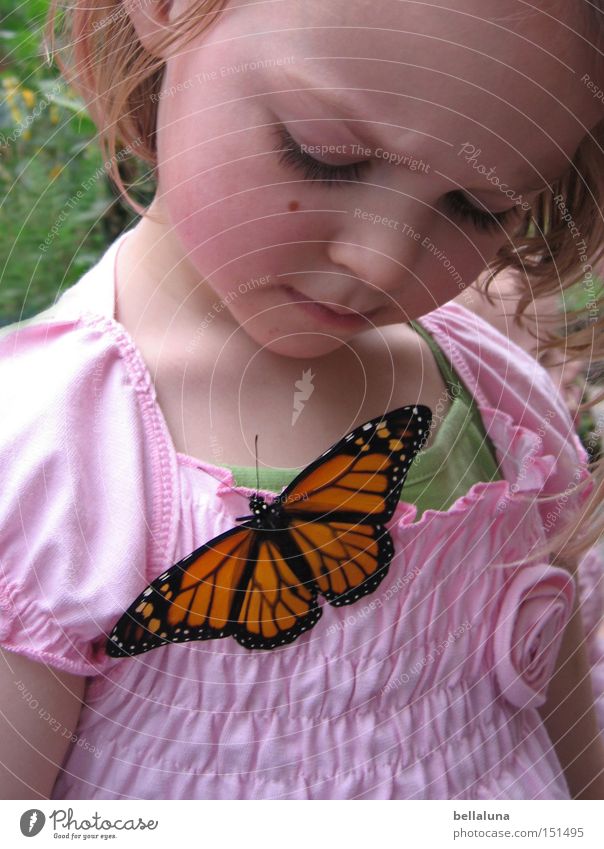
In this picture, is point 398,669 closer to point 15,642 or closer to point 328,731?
point 328,731

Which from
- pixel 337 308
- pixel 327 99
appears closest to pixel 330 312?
pixel 337 308

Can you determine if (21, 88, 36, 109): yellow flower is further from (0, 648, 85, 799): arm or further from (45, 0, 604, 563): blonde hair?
(0, 648, 85, 799): arm

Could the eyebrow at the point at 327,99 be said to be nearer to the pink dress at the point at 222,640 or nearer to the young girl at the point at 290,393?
the young girl at the point at 290,393

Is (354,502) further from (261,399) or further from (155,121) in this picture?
(155,121)

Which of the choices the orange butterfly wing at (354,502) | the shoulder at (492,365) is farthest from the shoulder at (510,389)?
the orange butterfly wing at (354,502)

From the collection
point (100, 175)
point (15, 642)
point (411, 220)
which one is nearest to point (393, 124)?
point (411, 220)

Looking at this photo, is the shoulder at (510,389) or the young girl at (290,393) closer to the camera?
the young girl at (290,393)
